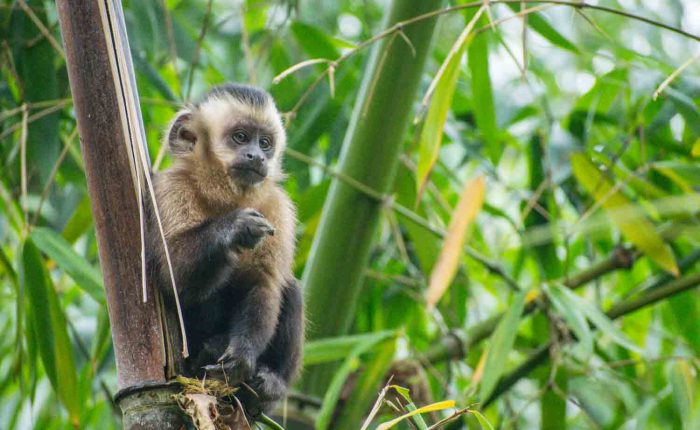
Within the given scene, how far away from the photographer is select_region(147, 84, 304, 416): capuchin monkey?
8.21 feet

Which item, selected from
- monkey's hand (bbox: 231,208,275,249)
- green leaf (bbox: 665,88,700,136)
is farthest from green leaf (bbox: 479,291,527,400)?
monkey's hand (bbox: 231,208,275,249)

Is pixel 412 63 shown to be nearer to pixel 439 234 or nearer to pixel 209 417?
pixel 439 234

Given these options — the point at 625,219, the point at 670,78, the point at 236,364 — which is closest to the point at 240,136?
the point at 236,364

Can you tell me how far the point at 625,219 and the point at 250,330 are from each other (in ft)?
4.28

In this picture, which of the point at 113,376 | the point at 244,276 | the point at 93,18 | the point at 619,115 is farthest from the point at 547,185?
the point at 93,18

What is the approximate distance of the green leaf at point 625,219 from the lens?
3301 millimetres

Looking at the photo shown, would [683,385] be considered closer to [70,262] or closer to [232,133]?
[232,133]

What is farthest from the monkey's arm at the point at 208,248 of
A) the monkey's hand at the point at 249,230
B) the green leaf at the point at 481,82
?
the green leaf at the point at 481,82

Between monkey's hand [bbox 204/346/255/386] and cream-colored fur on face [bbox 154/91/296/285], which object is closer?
monkey's hand [bbox 204/346/255/386]

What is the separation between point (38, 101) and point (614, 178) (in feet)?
7.46

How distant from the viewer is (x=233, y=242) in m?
2.46

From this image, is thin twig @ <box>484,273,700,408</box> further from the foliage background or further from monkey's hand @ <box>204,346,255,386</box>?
monkey's hand @ <box>204,346,255,386</box>

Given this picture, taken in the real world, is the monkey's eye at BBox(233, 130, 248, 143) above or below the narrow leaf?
below

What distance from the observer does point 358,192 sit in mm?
3484
